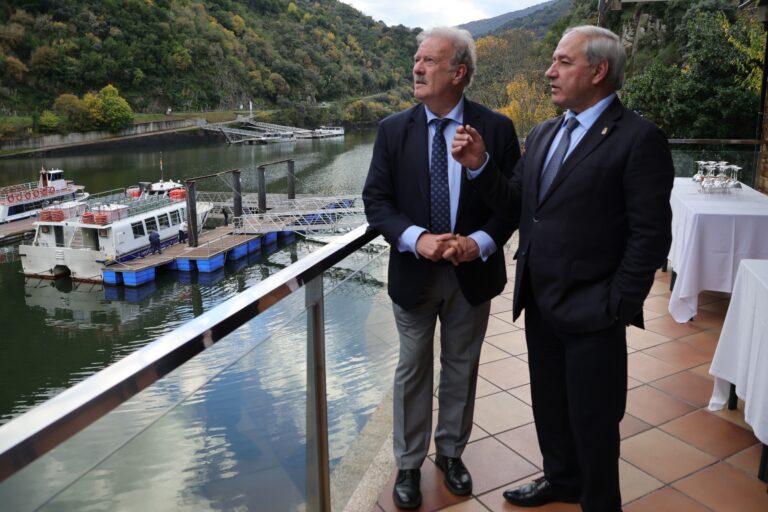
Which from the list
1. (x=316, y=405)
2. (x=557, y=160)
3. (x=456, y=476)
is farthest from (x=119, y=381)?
(x=456, y=476)

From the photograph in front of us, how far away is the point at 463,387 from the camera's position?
69.1 inches

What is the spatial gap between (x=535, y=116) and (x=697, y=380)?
23997 mm

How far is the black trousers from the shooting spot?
147 centimetres

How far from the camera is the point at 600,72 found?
1427mm

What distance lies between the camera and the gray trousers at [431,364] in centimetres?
169

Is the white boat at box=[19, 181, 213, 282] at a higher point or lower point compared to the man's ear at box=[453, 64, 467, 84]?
lower

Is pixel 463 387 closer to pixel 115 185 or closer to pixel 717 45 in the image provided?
pixel 717 45

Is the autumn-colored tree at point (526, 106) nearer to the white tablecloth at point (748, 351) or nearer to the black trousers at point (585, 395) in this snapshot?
the white tablecloth at point (748, 351)

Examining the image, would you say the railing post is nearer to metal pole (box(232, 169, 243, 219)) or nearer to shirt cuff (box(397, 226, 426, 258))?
shirt cuff (box(397, 226, 426, 258))

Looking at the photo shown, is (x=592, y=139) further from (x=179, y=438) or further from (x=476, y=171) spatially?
(x=179, y=438)

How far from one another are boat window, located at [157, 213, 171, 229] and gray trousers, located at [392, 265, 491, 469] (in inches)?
999

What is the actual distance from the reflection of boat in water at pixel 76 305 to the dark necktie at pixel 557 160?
65.0 ft

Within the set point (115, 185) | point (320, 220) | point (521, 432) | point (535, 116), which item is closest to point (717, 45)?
point (535, 116)

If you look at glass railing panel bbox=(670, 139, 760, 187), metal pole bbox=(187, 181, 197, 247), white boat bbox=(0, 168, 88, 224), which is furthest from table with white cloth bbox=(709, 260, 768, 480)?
white boat bbox=(0, 168, 88, 224)
